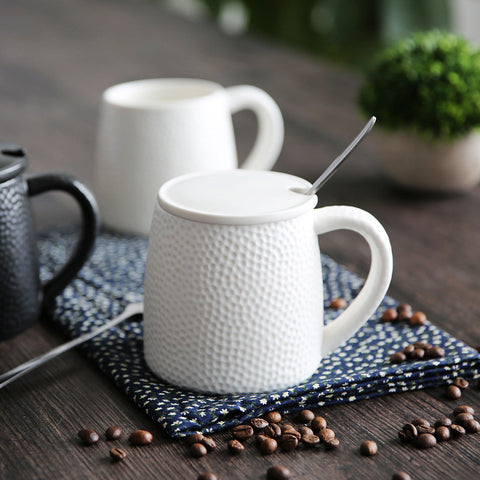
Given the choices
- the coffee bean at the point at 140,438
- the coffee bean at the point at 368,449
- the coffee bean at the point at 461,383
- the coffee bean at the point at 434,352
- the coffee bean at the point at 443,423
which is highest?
the coffee bean at the point at 434,352

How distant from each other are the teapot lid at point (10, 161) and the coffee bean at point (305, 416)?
0.34 m

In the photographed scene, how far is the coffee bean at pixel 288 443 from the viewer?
0.65 metres

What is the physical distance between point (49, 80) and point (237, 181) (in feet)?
3.57

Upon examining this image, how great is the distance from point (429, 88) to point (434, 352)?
1.54 feet

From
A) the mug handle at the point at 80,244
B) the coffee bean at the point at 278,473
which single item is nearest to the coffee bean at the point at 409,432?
the coffee bean at the point at 278,473

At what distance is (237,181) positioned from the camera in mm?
754

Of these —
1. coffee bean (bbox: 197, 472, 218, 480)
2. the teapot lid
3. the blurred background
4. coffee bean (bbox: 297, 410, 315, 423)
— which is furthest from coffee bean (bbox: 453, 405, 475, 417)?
the blurred background

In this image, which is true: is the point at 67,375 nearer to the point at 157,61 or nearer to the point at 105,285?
the point at 105,285

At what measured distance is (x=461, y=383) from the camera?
0.75 m

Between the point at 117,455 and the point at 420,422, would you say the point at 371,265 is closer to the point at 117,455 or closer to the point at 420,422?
the point at 420,422

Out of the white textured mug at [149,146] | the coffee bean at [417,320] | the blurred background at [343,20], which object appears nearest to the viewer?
the coffee bean at [417,320]

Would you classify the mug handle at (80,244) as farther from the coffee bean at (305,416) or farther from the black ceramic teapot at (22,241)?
the coffee bean at (305,416)

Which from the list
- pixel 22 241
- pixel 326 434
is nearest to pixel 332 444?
pixel 326 434

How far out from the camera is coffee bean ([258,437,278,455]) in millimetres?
645
